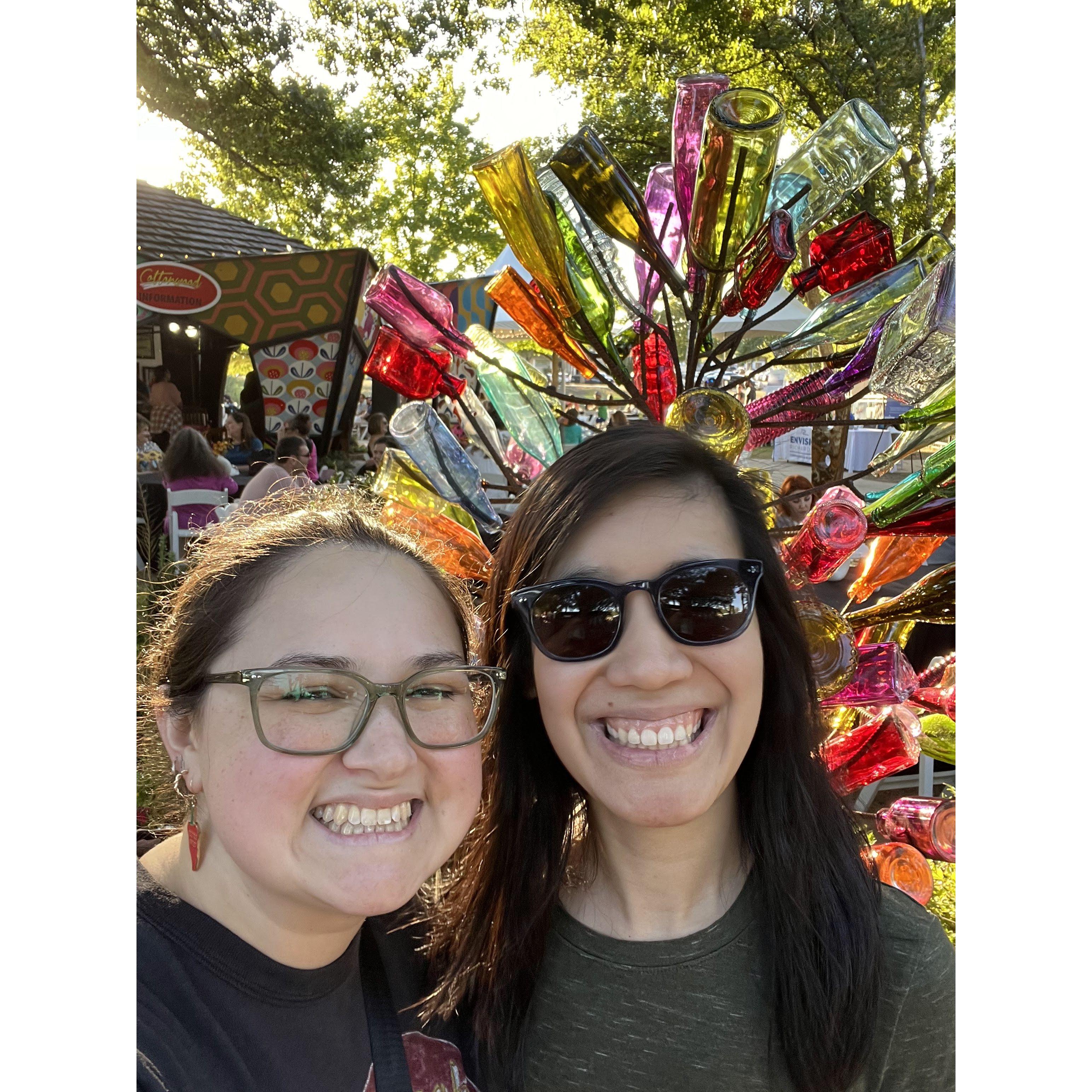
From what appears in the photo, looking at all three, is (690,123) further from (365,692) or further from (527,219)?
(365,692)

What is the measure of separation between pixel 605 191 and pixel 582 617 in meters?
0.69

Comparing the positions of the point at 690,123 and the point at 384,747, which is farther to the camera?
the point at 690,123

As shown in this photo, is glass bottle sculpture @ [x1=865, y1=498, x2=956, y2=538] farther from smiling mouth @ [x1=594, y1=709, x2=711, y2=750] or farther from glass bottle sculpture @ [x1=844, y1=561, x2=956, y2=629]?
smiling mouth @ [x1=594, y1=709, x2=711, y2=750]

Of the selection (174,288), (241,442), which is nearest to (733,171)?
(174,288)

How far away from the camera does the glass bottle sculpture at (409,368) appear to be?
1559 millimetres

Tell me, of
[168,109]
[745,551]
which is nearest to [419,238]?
[168,109]

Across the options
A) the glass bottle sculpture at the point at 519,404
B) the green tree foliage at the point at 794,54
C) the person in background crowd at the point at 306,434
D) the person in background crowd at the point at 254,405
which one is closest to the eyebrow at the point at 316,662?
the glass bottle sculpture at the point at 519,404

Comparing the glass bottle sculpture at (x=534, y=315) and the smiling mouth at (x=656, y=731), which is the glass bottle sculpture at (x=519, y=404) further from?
the smiling mouth at (x=656, y=731)

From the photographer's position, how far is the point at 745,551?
4.33 ft

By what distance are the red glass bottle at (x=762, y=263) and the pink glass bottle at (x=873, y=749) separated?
2.41 ft

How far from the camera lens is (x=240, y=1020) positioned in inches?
41.4
